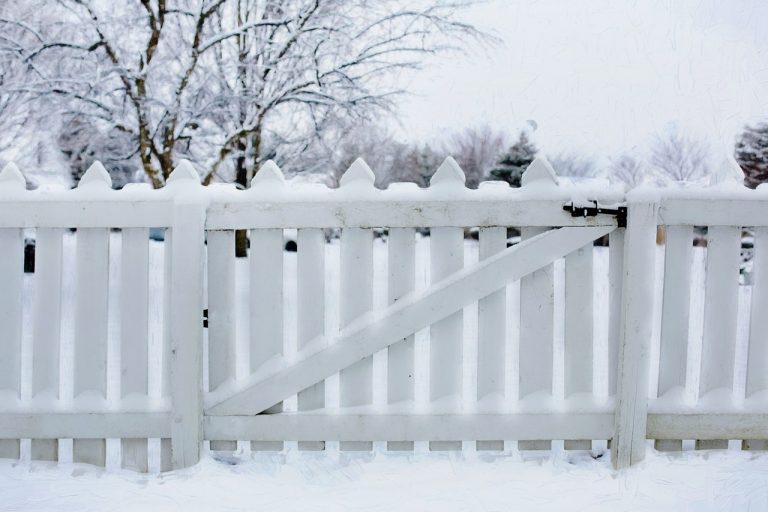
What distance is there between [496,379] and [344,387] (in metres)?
0.64

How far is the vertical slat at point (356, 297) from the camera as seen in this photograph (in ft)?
8.49

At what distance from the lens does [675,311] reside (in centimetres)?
270

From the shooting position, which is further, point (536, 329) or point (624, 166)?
point (624, 166)

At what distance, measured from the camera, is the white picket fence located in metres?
2.55

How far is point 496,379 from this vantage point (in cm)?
266

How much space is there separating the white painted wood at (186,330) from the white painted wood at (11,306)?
669 mm

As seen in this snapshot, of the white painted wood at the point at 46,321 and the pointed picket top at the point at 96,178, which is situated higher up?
the pointed picket top at the point at 96,178

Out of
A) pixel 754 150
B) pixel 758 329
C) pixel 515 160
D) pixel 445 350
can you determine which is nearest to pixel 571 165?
pixel 515 160

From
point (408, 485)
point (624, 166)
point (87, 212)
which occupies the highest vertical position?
point (624, 166)

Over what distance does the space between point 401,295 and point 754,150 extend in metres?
15.3

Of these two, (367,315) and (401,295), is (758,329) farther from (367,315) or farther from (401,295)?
(367,315)

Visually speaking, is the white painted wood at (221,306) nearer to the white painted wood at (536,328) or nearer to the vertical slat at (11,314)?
the vertical slat at (11,314)

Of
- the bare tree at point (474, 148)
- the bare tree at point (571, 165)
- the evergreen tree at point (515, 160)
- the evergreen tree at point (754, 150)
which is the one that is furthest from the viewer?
the bare tree at point (474, 148)

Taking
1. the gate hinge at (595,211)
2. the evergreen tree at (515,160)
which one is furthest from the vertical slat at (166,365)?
the evergreen tree at (515,160)
